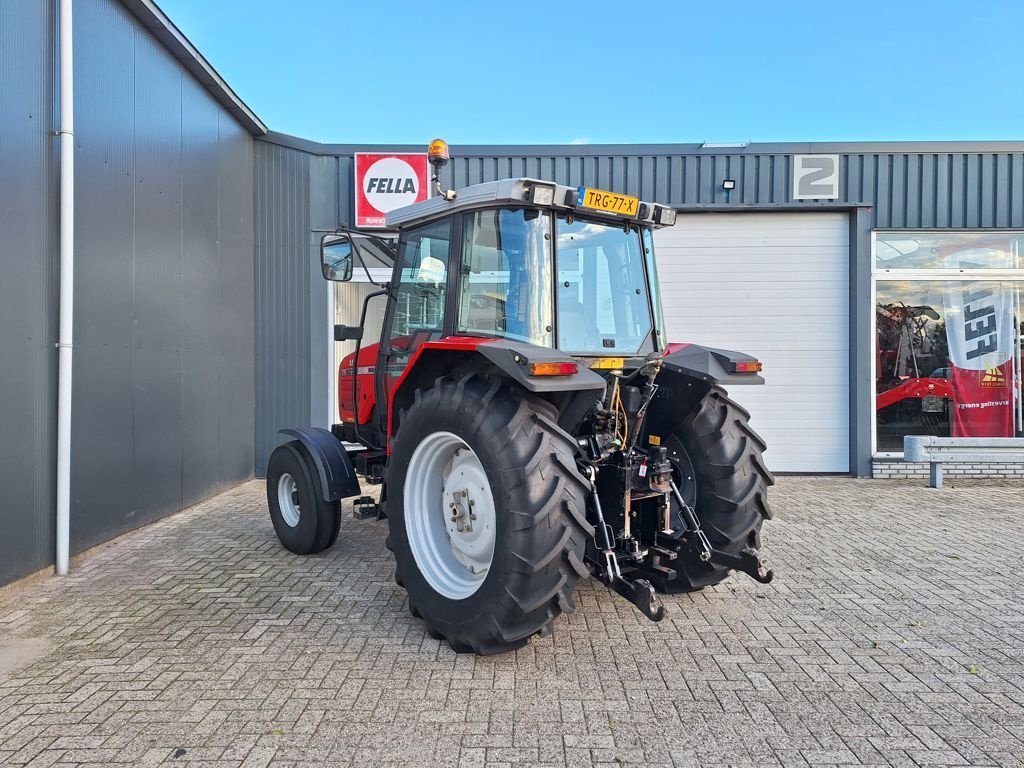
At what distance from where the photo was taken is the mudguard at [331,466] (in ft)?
16.0

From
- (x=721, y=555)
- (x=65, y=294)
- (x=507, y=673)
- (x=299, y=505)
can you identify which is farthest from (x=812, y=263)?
(x=65, y=294)

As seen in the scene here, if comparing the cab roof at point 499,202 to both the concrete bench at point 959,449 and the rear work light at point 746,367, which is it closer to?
the rear work light at point 746,367

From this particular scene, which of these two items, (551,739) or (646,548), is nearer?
(551,739)

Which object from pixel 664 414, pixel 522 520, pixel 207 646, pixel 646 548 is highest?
pixel 664 414

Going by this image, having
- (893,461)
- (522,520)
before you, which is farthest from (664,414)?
(893,461)

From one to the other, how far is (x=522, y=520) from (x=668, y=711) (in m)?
1.02

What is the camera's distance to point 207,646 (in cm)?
351

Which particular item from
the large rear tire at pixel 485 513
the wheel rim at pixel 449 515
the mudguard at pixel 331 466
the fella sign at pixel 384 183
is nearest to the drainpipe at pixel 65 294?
the mudguard at pixel 331 466

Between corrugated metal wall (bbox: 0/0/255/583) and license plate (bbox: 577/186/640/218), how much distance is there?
12.0 ft

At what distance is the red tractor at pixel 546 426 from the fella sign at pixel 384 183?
14.3ft

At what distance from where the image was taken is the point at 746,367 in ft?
12.8

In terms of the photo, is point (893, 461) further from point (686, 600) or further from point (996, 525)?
point (686, 600)

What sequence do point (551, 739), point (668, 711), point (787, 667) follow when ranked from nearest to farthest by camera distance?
point (551, 739), point (668, 711), point (787, 667)

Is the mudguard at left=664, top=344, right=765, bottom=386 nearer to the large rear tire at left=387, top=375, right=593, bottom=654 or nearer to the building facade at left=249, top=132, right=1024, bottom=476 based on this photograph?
the large rear tire at left=387, top=375, right=593, bottom=654
